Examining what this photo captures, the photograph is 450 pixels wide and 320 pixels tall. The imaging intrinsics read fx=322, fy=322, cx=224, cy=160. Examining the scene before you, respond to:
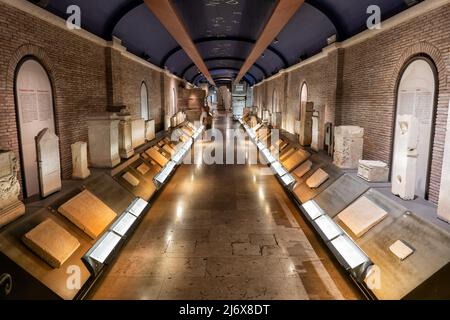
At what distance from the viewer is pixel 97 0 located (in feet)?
28.9

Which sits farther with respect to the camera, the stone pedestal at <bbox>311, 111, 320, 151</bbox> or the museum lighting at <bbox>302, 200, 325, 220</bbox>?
the stone pedestal at <bbox>311, 111, 320, 151</bbox>

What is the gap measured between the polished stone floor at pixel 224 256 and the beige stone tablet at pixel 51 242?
0.74 m

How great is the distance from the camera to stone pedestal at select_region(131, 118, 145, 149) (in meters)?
11.7

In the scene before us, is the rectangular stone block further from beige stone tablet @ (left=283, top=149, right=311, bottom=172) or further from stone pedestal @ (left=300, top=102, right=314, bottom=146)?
stone pedestal @ (left=300, top=102, right=314, bottom=146)

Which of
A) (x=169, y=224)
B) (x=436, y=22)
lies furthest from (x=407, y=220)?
(x=169, y=224)

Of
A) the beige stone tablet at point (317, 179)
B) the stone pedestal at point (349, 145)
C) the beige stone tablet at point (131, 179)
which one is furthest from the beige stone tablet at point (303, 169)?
the beige stone tablet at point (131, 179)

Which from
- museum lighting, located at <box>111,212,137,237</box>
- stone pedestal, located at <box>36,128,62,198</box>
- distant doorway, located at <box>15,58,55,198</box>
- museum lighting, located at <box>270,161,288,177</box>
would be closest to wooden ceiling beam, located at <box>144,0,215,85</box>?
distant doorway, located at <box>15,58,55,198</box>

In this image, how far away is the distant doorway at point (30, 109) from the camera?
6.72 meters

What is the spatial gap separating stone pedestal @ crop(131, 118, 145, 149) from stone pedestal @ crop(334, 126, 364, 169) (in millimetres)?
7085

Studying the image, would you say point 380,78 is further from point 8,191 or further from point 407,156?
point 8,191

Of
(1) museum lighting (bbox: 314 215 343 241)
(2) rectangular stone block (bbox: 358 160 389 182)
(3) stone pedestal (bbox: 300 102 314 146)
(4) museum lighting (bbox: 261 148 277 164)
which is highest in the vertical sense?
(3) stone pedestal (bbox: 300 102 314 146)

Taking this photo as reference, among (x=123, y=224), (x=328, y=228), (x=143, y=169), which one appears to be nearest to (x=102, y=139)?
(x=143, y=169)

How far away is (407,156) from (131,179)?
6.73 meters

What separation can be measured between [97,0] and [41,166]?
543cm
